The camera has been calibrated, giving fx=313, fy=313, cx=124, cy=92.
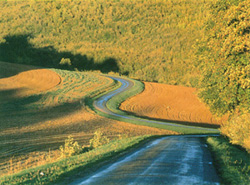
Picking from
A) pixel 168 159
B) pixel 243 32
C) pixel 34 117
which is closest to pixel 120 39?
pixel 34 117

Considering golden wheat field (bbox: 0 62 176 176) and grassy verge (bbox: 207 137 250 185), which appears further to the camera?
golden wheat field (bbox: 0 62 176 176)

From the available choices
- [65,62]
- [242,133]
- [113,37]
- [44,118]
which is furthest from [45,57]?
[242,133]

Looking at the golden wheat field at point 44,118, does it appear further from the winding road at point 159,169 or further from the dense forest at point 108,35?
the dense forest at point 108,35

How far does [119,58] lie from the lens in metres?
82.7

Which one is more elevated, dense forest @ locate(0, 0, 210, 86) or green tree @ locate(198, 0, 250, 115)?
dense forest @ locate(0, 0, 210, 86)

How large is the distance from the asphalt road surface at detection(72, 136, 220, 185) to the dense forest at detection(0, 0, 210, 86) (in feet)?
160

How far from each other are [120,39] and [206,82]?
240 feet

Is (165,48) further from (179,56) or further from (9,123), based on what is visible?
(9,123)

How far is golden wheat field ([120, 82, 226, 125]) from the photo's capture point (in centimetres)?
3375

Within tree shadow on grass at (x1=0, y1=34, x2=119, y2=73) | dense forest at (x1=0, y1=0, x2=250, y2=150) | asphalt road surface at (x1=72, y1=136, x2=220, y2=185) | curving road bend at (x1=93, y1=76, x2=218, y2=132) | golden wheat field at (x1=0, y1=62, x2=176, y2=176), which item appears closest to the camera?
asphalt road surface at (x1=72, y1=136, x2=220, y2=185)

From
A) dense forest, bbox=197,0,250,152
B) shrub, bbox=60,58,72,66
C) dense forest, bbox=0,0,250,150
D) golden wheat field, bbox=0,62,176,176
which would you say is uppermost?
dense forest, bbox=0,0,250,150

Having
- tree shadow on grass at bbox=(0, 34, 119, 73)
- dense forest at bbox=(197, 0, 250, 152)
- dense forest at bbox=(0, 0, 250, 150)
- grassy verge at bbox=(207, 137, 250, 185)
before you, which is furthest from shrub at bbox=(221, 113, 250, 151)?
tree shadow on grass at bbox=(0, 34, 119, 73)

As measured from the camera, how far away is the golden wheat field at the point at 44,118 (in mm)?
17491

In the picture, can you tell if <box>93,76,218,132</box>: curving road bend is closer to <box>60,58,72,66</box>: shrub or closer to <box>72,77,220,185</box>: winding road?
<box>72,77,220,185</box>: winding road
